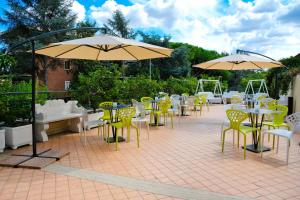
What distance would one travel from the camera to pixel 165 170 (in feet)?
13.6

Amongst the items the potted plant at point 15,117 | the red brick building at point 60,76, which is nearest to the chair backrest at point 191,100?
the potted plant at point 15,117

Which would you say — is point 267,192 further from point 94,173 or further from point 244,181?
point 94,173

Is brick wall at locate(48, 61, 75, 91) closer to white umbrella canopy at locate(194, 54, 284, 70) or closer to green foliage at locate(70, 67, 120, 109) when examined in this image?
white umbrella canopy at locate(194, 54, 284, 70)

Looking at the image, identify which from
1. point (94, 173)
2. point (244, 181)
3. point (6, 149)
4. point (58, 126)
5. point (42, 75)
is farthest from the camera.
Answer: point (42, 75)

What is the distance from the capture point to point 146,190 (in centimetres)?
341

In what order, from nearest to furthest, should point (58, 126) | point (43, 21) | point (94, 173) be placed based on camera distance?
point (94, 173), point (58, 126), point (43, 21)

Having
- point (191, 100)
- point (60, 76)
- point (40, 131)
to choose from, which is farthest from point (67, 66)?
point (40, 131)

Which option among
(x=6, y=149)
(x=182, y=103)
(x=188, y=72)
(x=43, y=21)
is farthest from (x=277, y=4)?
(x=43, y=21)

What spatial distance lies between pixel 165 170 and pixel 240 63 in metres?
6.74

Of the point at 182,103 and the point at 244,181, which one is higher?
the point at 182,103

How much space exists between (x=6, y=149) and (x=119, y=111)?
2421mm

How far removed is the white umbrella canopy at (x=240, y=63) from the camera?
7.68 m

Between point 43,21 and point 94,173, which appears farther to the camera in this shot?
point 43,21

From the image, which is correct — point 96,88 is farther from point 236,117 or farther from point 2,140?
point 236,117
